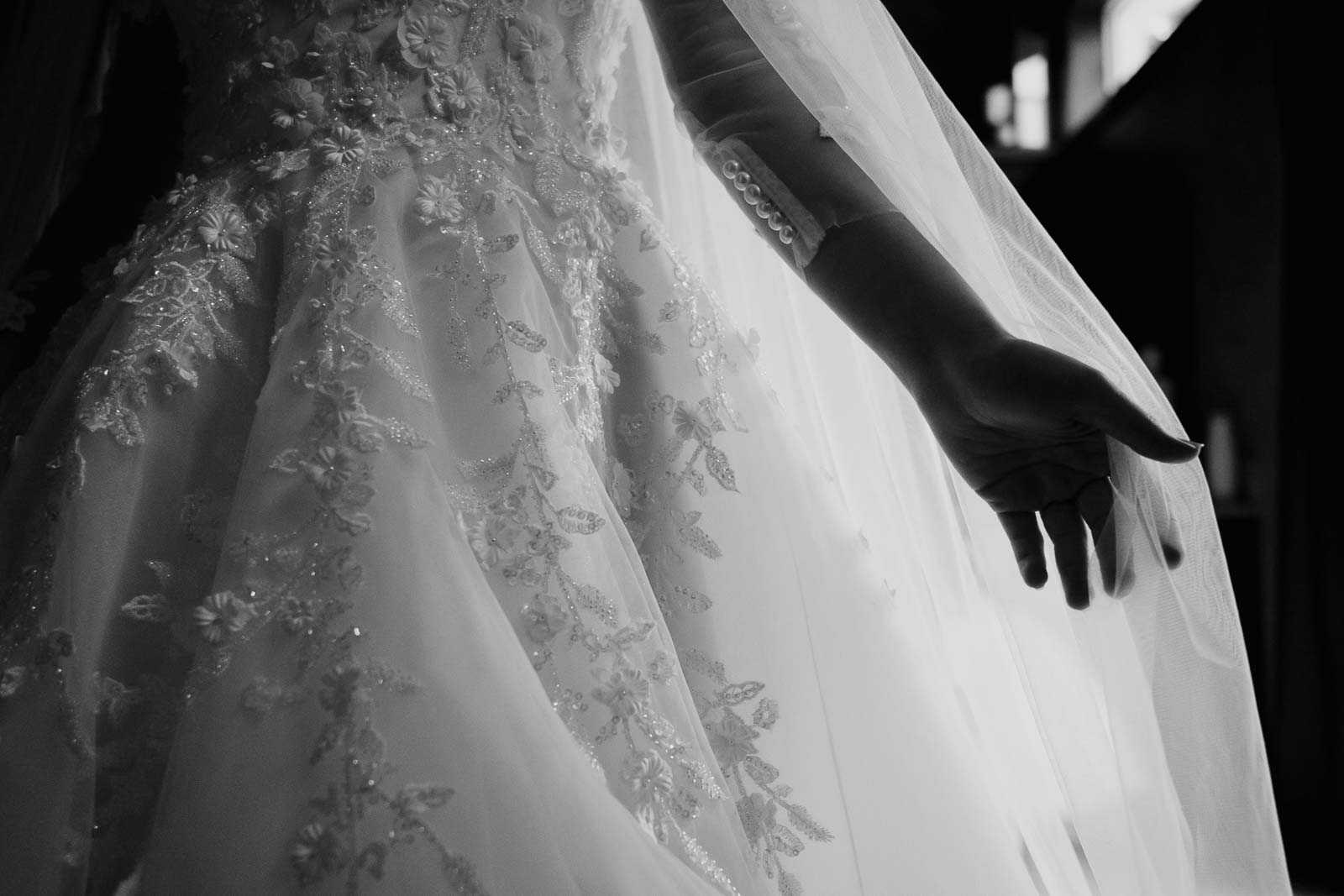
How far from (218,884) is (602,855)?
12 centimetres

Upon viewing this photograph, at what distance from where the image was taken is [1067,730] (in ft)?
1.79

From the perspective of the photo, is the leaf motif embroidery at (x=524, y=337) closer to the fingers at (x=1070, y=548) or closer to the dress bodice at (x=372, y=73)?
the dress bodice at (x=372, y=73)

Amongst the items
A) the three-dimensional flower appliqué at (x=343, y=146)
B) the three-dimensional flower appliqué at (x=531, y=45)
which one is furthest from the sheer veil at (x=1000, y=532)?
the three-dimensional flower appliqué at (x=343, y=146)

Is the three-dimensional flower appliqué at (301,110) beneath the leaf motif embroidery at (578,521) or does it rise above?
above

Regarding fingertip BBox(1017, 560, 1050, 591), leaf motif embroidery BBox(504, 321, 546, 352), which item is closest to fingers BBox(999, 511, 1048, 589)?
fingertip BBox(1017, 560, 1050, 591)

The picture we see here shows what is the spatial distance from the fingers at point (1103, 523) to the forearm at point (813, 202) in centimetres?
9

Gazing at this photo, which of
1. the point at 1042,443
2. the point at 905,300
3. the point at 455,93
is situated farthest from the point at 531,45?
the point at 1042,443

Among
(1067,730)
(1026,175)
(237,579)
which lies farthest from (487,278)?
(1026,175)

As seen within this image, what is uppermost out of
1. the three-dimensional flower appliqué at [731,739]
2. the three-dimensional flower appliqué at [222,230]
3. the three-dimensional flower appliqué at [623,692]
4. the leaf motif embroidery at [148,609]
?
the three-dimensional flower appliqué at [222,230]

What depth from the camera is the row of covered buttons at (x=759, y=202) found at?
1.98ft

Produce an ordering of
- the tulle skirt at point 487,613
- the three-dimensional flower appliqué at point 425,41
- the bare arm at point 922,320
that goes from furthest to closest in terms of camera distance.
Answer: the three-dimensional flower appliqué at point 425,41 → the bare arm at point 922,320 → the tulle skirt at point 487,613

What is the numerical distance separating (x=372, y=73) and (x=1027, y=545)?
449 millimetres

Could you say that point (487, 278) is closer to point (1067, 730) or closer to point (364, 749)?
point (364, 749)

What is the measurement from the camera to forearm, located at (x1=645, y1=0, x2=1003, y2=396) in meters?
0.53
